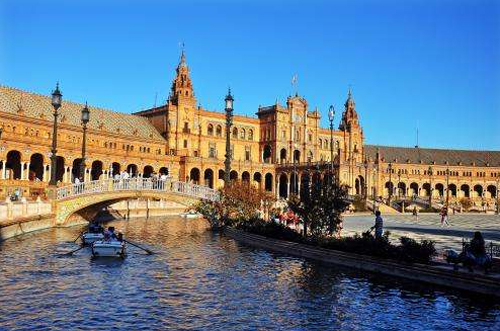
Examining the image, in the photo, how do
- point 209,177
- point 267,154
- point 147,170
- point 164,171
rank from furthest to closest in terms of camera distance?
point 267,154, point 209,177, point 164,171, point 147,170

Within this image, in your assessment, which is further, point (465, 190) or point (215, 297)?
point (465, 190)

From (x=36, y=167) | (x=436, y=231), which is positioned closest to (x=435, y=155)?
(x=36, y=167)

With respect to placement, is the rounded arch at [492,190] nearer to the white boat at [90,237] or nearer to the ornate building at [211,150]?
the ornate building at [211,150]

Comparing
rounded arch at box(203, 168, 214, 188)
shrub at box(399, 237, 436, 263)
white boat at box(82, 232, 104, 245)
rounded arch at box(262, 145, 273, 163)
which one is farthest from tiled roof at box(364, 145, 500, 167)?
shrub at box(399, 237, 436, 263)

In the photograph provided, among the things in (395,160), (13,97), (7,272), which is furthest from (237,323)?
(395,160)

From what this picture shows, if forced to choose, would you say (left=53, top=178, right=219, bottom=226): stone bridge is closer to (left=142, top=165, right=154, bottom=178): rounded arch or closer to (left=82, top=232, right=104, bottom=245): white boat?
(left=82, top=232, right=104, bottom=245): white boat

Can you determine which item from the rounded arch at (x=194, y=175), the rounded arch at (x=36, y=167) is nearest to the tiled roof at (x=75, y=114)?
the rounded arch at (x=36, y=167)

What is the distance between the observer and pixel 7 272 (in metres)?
23.6

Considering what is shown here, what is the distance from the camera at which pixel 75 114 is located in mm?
94188

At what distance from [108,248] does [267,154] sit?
98362mm

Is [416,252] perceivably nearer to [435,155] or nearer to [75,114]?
[75,114]

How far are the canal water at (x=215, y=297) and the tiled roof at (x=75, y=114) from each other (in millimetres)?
59062

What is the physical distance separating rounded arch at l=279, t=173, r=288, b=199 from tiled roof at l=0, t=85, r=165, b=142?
28.0 metres

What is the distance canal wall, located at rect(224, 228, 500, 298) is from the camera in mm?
19312
